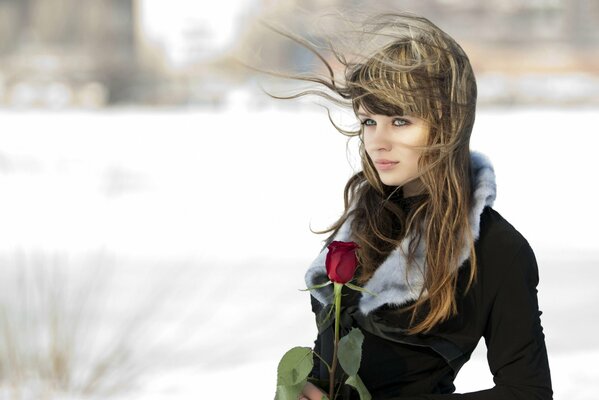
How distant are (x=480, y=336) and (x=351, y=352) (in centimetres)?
17

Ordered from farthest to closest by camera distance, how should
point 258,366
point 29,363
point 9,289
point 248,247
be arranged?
point 248,247 → point 9,289 → point 258,366 → point 29,363

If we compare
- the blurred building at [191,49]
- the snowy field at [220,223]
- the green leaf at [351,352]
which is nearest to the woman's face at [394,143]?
the green leaf at [351,352]

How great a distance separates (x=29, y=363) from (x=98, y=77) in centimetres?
1389

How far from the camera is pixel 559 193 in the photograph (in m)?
8.15

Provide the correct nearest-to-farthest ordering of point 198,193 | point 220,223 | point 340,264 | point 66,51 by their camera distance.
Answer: point 340,264 → point 220,223 → point 198,193 → point 66,51

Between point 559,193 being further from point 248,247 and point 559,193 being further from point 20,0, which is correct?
point 20,0

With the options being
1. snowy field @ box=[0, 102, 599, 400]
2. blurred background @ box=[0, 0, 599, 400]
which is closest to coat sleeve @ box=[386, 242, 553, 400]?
blurred background @ box=[0, 0, 599, 400]

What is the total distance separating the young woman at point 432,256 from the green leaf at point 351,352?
0.24ft

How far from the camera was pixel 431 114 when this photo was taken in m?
1.15

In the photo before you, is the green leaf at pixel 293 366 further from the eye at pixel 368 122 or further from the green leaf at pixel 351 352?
the eye at pixel 368 122

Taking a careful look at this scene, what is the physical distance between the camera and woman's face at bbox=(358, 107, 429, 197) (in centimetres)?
116

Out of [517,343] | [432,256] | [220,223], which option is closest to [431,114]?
[432,256]

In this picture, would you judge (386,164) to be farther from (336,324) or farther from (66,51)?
(66,51)

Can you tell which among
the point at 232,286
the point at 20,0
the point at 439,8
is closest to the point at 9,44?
the point at 20,0
